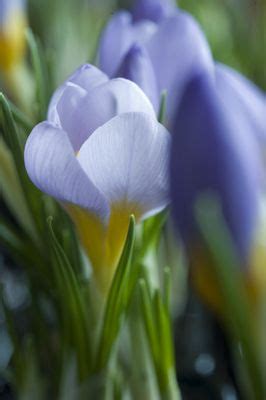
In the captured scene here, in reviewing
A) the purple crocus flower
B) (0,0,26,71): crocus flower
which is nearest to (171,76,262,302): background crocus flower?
the purple crocus flower

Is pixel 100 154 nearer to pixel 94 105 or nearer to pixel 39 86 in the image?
pixel 94 105

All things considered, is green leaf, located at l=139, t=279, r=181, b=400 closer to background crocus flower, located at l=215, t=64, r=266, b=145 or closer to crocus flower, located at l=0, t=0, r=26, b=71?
background crocus flower, located at l=215, t=64, r=266, b=145

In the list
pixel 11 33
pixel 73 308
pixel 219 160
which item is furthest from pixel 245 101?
pixel 11 33

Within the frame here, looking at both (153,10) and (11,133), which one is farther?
(153,10)

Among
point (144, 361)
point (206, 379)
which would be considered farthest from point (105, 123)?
point (206, 379)

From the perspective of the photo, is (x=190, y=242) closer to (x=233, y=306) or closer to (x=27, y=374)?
(x=233, y=306)
